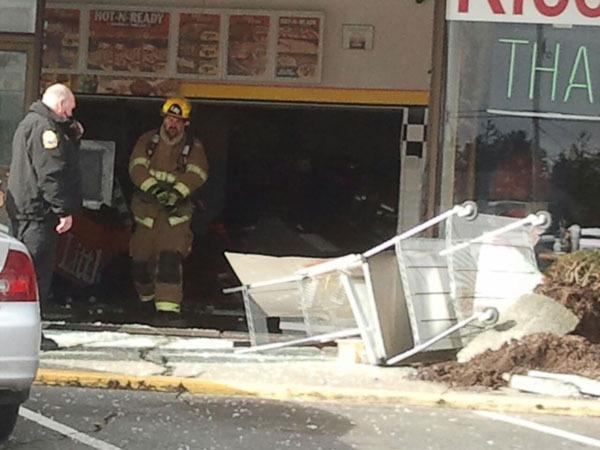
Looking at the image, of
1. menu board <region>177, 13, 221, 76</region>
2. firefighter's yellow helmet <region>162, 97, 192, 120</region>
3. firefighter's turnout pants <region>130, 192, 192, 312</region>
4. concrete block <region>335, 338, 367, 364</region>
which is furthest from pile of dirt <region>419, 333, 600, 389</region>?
menu board <region>177, 13, 221, 76</region>

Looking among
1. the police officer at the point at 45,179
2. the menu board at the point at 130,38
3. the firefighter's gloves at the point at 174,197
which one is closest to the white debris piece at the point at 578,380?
the police officer at the point at 45,179

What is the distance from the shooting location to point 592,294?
9289 millimetres

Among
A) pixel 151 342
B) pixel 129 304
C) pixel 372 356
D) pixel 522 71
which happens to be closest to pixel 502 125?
pixel 522 71

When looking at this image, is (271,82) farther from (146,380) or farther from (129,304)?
(146,380)

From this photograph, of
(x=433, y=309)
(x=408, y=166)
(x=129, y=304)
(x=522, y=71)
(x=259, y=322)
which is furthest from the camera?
(x=408, y=166)

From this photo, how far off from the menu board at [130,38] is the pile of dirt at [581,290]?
Answer: 230 inches

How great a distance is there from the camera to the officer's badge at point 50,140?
889 centimetres

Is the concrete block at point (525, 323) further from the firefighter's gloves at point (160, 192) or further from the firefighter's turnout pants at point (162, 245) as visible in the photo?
the firefighter's gloves at point (160, 192)

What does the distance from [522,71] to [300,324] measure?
3033mm

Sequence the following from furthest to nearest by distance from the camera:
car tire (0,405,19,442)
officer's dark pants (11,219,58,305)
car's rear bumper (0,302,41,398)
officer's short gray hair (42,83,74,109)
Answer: officer's short gray hair (42,83,74,109) < officer's dark pants (11,219,58,305) < car tire (0,405,19,442) < car's rear bumper (0,302,41,398)

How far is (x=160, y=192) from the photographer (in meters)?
12.0

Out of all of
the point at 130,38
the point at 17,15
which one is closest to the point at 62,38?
the point at 130,38

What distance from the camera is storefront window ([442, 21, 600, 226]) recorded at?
10.8m

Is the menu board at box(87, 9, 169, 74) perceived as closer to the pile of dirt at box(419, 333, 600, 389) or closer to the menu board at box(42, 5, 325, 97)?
the menu board at box(42, 5, 325, 97)
